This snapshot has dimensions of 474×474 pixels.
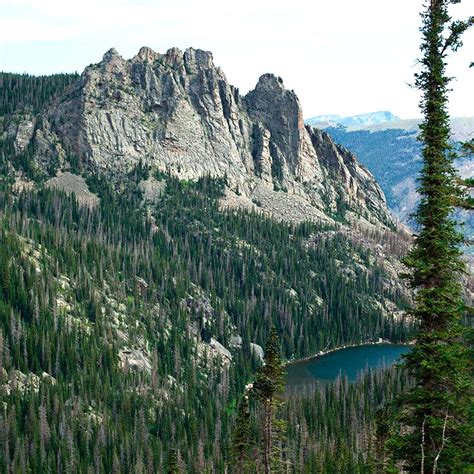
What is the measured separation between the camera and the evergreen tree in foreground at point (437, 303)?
112ft

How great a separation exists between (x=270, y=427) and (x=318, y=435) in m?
133

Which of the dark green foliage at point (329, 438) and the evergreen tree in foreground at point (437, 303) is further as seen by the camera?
the dark green foliage at point (329, 438)

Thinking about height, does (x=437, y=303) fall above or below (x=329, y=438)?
above

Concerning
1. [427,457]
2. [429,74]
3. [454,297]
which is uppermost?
[429,74]

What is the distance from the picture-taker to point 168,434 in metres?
188

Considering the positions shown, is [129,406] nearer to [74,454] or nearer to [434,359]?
[74,454]

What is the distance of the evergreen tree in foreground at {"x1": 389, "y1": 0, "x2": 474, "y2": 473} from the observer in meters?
34.2

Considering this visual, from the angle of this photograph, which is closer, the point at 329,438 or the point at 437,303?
the point at 437,303

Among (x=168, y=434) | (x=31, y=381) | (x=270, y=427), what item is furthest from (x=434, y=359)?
(x=31, y=381)

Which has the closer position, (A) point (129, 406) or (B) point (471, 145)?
(B) point (471, 145)

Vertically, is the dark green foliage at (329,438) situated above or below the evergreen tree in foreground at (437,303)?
below

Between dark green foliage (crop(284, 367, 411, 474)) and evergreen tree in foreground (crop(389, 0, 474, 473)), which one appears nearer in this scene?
evergreen tree in foreground (crop(389, 0, 474, 473))

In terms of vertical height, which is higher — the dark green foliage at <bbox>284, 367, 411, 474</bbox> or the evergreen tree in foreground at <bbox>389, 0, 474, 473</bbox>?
the evergreen tree in foreground at <bbox>389, 0, 474, 473</bbox>

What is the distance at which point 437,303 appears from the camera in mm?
35281
